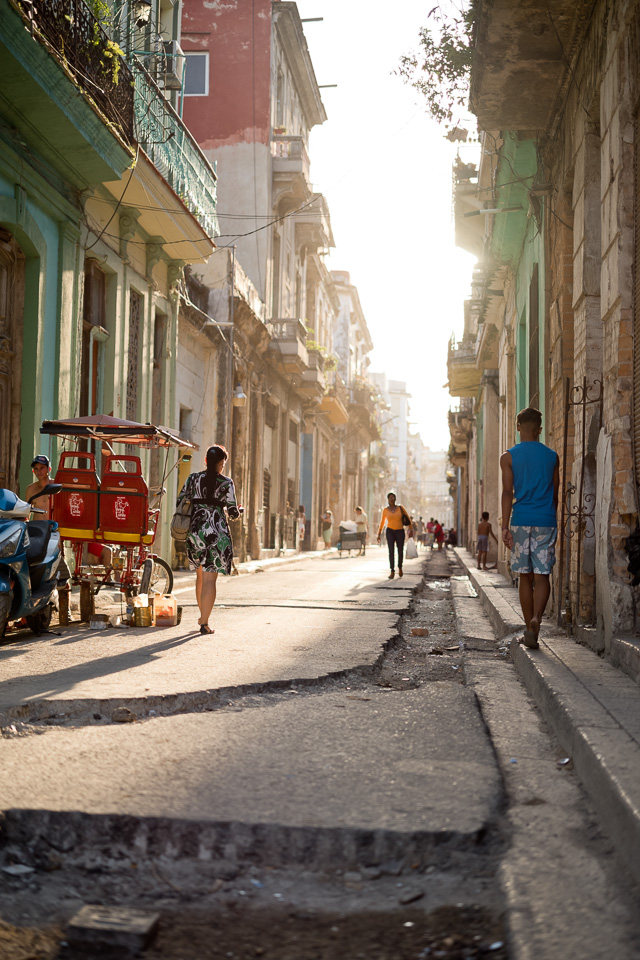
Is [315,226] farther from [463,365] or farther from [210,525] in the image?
[210,525]

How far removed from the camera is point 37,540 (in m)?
7.23

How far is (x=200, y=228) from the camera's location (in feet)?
50.9

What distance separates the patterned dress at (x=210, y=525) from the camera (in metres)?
7.99

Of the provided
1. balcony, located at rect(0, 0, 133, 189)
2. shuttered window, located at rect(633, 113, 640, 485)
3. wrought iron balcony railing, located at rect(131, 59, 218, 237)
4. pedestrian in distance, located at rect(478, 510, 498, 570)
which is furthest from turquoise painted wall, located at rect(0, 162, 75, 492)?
pedestrian in distance, located at rect(478, 510, 498, 570)

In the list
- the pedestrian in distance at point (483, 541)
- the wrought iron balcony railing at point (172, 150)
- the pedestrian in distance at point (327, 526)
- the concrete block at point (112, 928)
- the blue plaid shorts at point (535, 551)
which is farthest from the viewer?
the pedestrian in distance at point (327, 526)

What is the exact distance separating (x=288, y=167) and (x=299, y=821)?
24049 mm

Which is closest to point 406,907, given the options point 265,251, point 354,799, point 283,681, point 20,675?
point 354,799

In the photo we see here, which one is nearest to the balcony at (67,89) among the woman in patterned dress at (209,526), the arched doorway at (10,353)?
the arched doorway at (10,353)

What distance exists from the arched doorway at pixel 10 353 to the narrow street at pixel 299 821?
548cm

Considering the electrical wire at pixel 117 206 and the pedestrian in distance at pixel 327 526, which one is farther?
the pedestrian in distance at pixel 327 526

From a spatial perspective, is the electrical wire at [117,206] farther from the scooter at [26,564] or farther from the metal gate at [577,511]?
the metal gate at [577,511]

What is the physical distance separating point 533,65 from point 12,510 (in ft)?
19.3

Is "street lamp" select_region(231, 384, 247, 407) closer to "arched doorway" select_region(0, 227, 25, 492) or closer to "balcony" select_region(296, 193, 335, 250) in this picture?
"balcony" select_region(296, 193, 335, 250)

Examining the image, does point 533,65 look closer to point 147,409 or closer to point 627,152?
point 627,152
